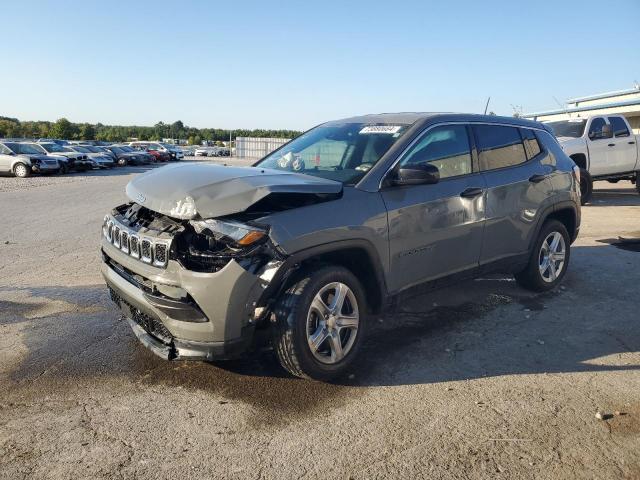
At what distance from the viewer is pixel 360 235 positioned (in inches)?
139

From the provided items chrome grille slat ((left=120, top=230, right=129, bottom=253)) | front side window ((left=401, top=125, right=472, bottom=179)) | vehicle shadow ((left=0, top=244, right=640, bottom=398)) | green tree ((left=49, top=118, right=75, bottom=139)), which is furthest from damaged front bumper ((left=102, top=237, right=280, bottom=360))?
green tree ((left=49, top=118, right=75, bottom=139))

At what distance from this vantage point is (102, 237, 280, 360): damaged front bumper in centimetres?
304

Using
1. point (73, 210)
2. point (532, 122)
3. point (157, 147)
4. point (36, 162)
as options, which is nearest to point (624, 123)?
point (532, 122)

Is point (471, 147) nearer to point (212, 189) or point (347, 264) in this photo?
point (347, 264)

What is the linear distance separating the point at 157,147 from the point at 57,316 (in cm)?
4634

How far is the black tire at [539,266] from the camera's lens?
17.2 ft

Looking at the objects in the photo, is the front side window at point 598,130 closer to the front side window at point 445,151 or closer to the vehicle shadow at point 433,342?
the vehicle shadow at point 433,342

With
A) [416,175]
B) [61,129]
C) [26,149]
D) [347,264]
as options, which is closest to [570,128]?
A: [416,175]

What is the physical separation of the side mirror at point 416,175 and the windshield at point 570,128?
10.5m

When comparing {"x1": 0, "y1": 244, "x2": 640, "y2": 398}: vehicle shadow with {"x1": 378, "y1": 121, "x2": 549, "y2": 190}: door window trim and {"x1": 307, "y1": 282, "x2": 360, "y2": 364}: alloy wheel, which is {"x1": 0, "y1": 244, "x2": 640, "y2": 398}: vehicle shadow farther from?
{"x1": 378, "y1": 121, "x2": 549, "y2": 190}: door window trim

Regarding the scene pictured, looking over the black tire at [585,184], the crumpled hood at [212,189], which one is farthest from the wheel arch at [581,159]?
the crumpled hood at [212,189]

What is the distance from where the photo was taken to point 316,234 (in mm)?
3322

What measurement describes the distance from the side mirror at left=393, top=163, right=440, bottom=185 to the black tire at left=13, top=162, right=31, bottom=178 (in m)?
24.2

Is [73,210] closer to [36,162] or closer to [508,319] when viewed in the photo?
[508,319]
